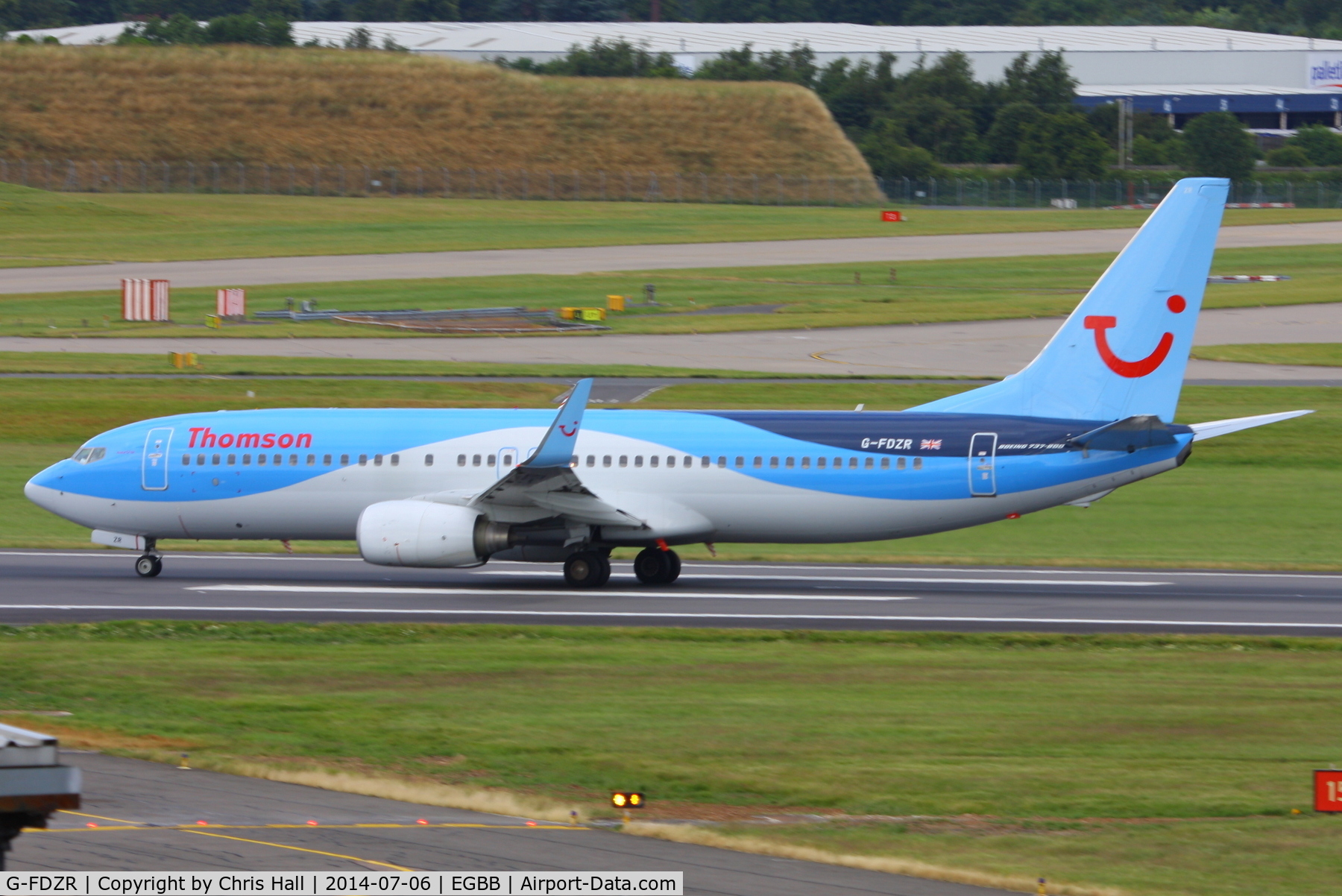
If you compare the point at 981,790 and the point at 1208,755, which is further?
the point at 1208,755

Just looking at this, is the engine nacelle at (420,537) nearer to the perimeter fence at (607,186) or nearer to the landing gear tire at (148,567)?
the landing gear tire at (148,567)

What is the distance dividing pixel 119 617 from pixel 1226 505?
2653 centimetres

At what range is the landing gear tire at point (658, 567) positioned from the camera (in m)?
32.5

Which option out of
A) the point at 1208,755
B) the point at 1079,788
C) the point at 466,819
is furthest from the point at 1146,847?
the point at 466,819

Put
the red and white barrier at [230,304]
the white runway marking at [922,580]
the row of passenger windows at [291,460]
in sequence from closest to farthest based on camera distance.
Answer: the white runway marking at [922,580] < the row of passenger windows at [291,460] < the red and white barrier at [230,304]

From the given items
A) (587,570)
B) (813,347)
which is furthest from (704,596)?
(813,347)

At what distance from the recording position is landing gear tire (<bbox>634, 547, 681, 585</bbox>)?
32.5 meters

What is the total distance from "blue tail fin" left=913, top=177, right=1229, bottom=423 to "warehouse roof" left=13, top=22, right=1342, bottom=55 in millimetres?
137851

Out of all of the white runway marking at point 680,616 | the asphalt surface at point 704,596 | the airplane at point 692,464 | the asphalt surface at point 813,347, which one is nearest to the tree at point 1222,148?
the asphalt surface at point 813,347

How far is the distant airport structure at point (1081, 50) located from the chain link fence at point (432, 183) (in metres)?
30.8

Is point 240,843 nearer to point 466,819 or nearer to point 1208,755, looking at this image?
point 466,819

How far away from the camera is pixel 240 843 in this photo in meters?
13.7

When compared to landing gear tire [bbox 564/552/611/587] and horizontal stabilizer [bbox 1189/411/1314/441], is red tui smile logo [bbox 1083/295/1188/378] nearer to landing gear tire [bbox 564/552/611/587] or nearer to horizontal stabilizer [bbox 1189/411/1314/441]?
horizontal stabilizer [bbox 1189/411/1314/441]

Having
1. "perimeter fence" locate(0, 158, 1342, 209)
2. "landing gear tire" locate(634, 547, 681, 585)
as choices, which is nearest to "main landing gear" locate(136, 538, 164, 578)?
"landing gear tire" locate(634, 547, 681, 585)
